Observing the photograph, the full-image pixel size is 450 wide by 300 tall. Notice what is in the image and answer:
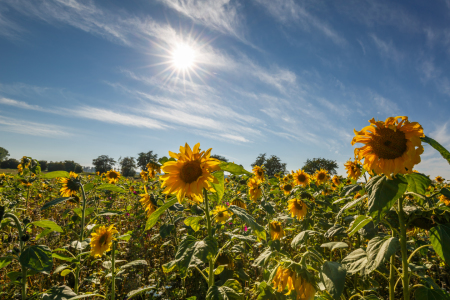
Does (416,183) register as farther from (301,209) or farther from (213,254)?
(301,209)

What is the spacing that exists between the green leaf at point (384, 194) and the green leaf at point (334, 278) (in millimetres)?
353

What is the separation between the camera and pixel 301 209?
421 centimetres

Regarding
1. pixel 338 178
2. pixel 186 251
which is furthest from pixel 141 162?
pixel 186 251

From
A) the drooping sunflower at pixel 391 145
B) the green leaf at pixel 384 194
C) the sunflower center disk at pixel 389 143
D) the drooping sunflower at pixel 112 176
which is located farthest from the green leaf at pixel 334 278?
the drooping sunflower at pixel 112 176

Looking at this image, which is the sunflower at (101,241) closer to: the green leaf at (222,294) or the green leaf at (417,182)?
the green leaf at (222,294)

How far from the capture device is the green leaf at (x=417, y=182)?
132 cm

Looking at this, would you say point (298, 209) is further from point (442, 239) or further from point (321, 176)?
point (442, 239)

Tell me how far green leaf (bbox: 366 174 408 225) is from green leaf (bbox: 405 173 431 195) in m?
0.07

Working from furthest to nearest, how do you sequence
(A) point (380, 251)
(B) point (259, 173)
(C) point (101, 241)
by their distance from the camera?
(B) point (259, 173)
(C) point (101, 241)
(A) point (380, 251)

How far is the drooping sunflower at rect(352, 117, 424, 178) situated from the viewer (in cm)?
142

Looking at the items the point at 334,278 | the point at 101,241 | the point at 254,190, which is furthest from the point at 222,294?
the point at 254,190

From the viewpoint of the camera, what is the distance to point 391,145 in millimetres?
1499

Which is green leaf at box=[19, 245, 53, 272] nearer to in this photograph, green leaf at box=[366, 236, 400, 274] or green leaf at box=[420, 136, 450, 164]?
green leaf at box=[366, 236, 400, 274]

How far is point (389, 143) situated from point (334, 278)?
0.96 meters
